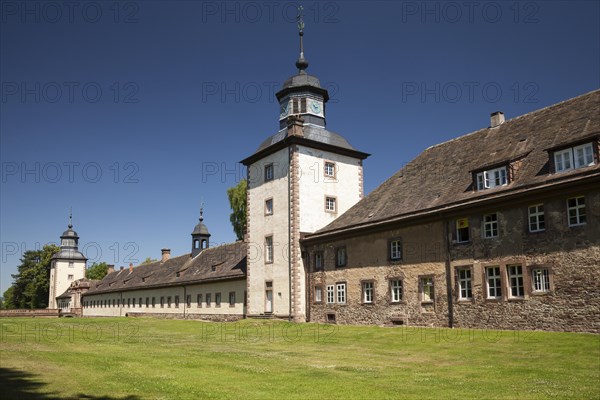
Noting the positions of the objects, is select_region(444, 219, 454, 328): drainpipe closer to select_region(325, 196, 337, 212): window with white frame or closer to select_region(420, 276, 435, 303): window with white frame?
select_region(420, 276, 435, 303): window with white frame

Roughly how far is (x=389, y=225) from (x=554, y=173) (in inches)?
342

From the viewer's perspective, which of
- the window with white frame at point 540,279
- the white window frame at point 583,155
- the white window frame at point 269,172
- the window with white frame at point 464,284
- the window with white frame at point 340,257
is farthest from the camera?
the white window frame at point 269,172

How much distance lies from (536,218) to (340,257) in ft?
40.9

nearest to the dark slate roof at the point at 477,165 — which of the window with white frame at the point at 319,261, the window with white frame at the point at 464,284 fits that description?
the window with white frame at the point at 319,261

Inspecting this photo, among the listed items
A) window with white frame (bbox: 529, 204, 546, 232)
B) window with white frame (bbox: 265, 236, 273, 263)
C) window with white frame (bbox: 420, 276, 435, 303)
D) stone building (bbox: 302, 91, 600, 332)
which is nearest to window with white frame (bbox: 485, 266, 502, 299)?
stone building (bbox: 302, 91, 600, 332)

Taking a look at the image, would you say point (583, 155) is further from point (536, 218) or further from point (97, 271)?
point (97, 271)

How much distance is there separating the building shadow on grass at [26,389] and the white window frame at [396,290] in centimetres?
1844

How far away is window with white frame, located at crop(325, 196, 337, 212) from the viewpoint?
117 ft

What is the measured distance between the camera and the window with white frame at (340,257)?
30.6 m

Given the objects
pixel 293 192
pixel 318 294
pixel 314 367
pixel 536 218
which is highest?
pixel 293 192

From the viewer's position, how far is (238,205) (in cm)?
5978

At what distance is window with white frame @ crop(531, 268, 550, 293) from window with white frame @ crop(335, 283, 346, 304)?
11.6m

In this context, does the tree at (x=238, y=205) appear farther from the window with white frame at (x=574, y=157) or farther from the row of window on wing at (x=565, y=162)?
the window with white frame at (x=574, y=157)

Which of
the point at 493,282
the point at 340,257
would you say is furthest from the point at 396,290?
the point at 493,282
